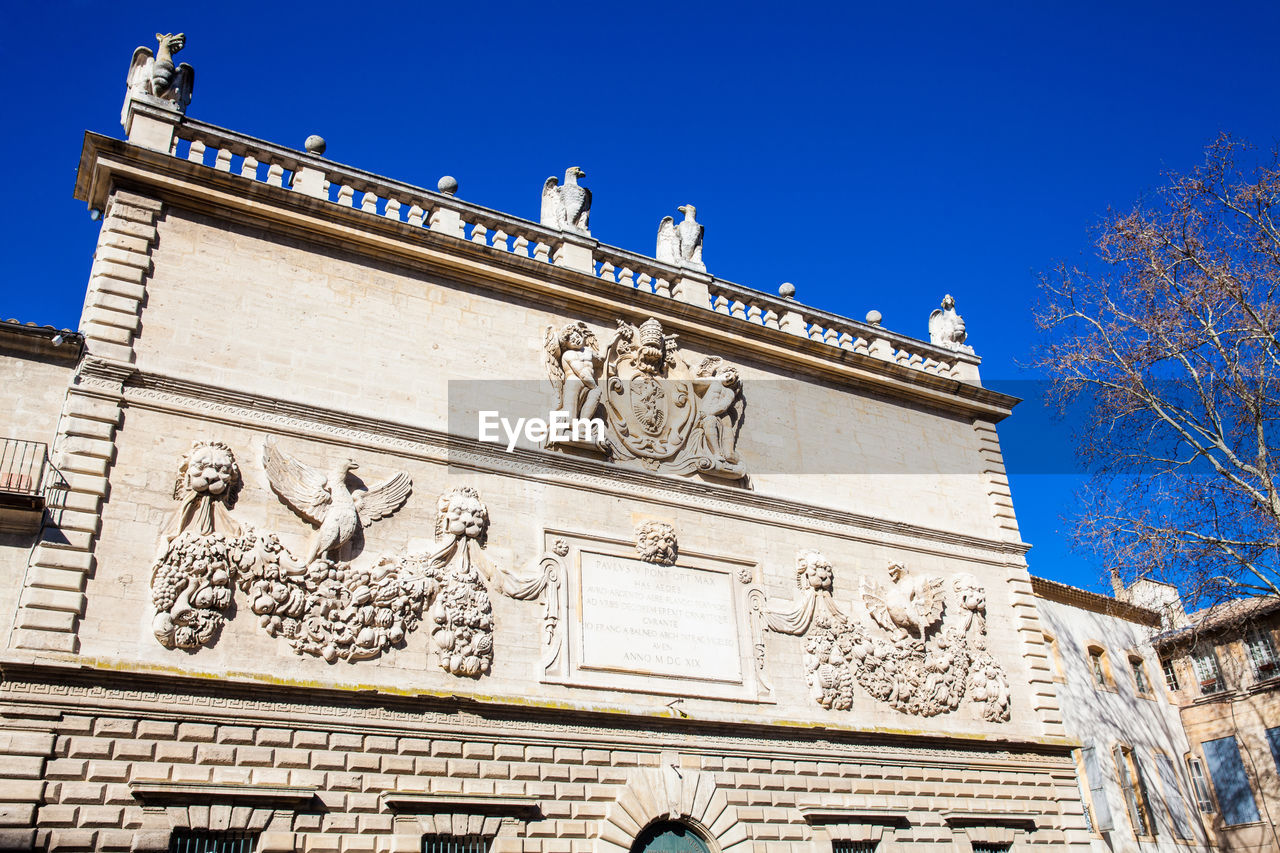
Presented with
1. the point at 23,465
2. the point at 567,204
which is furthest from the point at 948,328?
the point at 23,465

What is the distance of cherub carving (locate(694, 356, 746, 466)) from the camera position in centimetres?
1501

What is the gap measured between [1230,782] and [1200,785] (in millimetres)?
645

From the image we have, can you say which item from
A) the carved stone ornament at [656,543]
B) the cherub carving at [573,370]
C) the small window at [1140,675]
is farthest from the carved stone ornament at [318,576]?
the small window at [1140,675]

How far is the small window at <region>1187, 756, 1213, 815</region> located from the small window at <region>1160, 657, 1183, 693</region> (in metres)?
1.70

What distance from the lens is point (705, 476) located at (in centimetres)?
1473

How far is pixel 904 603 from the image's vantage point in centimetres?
1544

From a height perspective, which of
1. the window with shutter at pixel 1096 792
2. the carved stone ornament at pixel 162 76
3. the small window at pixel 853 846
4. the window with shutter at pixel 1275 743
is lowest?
the small window at pixel 853 846

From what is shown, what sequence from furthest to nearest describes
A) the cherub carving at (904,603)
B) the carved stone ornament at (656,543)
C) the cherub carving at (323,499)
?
the cherub carving at (904,603)
the carved stone ornament at (656,543)
the cherub carving at (323,499)

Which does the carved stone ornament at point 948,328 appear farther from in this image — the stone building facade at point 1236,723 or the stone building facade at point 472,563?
the stone building facade at point 1236,723

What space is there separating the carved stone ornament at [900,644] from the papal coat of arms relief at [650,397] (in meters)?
2.01

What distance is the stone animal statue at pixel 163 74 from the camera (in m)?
12.8

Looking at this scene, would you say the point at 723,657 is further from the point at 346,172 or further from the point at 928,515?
the point at 346,172

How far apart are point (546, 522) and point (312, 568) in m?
2.97

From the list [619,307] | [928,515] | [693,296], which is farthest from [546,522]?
[928,515]
